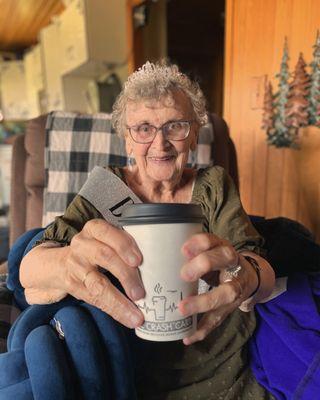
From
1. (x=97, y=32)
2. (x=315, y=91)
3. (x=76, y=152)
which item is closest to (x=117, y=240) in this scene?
(x=76, y=152)

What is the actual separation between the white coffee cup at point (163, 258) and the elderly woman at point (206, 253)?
2cm

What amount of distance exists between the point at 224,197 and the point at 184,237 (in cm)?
35

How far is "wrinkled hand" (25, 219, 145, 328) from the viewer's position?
0.42 m

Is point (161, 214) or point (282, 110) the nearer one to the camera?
point (161, 214)

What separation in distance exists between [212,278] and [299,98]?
3.39 ft

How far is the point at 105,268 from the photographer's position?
44cm

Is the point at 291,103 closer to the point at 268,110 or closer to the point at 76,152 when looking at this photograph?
the point at 268,110

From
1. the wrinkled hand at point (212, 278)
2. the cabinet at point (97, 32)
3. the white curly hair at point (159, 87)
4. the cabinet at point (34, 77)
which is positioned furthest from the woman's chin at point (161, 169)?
the cabinet at point (34, 77)

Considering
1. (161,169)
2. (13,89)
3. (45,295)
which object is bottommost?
(45,295)

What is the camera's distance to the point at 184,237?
15.6 inches

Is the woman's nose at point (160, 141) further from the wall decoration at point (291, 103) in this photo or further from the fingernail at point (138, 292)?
the wall decoration at point (291, 103)

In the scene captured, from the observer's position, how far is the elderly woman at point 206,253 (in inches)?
18.1

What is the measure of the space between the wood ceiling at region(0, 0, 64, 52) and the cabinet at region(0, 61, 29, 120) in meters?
0.29

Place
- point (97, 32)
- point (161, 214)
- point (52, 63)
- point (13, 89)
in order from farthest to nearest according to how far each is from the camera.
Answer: point (13, 89), point (52, 63), point (97, 32), point (161, 214)
